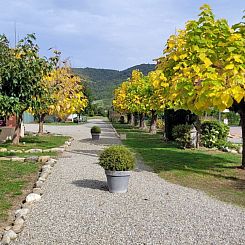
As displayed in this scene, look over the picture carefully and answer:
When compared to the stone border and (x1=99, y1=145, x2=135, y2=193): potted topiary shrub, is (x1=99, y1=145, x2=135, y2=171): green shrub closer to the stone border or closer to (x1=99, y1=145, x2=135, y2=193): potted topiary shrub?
(x1=99, y1=145, x2=135, y2=193): potted topiary shrub

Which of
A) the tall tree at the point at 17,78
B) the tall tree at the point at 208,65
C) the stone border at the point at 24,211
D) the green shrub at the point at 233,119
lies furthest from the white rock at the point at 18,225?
the green shrub at the point at 233,119

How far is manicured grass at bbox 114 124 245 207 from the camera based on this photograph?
8.36m

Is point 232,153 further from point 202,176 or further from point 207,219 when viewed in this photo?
point 207,219

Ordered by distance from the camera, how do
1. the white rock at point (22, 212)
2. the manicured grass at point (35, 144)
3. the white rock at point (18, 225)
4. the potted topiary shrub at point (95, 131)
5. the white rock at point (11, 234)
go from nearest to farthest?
the white rock at point (11, 234) → the white rock at point (18, 225) → the white rock at point (22, 212) → the manicured grass at point (35, 144) → the potted topiary shrub at point (95, 131)

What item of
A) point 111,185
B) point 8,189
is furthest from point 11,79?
point 111,185

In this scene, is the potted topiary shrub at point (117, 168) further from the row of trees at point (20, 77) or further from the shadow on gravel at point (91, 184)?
the row of trees at point (20, 77)

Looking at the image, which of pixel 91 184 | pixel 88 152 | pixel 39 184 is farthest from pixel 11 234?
pixel 88 152

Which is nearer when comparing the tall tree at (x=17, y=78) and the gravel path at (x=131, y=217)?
the gravel path at (x=131, y=217)

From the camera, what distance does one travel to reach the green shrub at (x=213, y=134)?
17.3 metres

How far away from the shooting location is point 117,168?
7766 mm

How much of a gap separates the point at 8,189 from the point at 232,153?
10.1 metres

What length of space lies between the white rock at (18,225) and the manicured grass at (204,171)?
12.8 feet

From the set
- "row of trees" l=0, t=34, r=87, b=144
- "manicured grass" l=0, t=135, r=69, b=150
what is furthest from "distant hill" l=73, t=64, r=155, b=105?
"row of trees" l=0, t=34, r=87, b=144

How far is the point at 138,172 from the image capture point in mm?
10672
